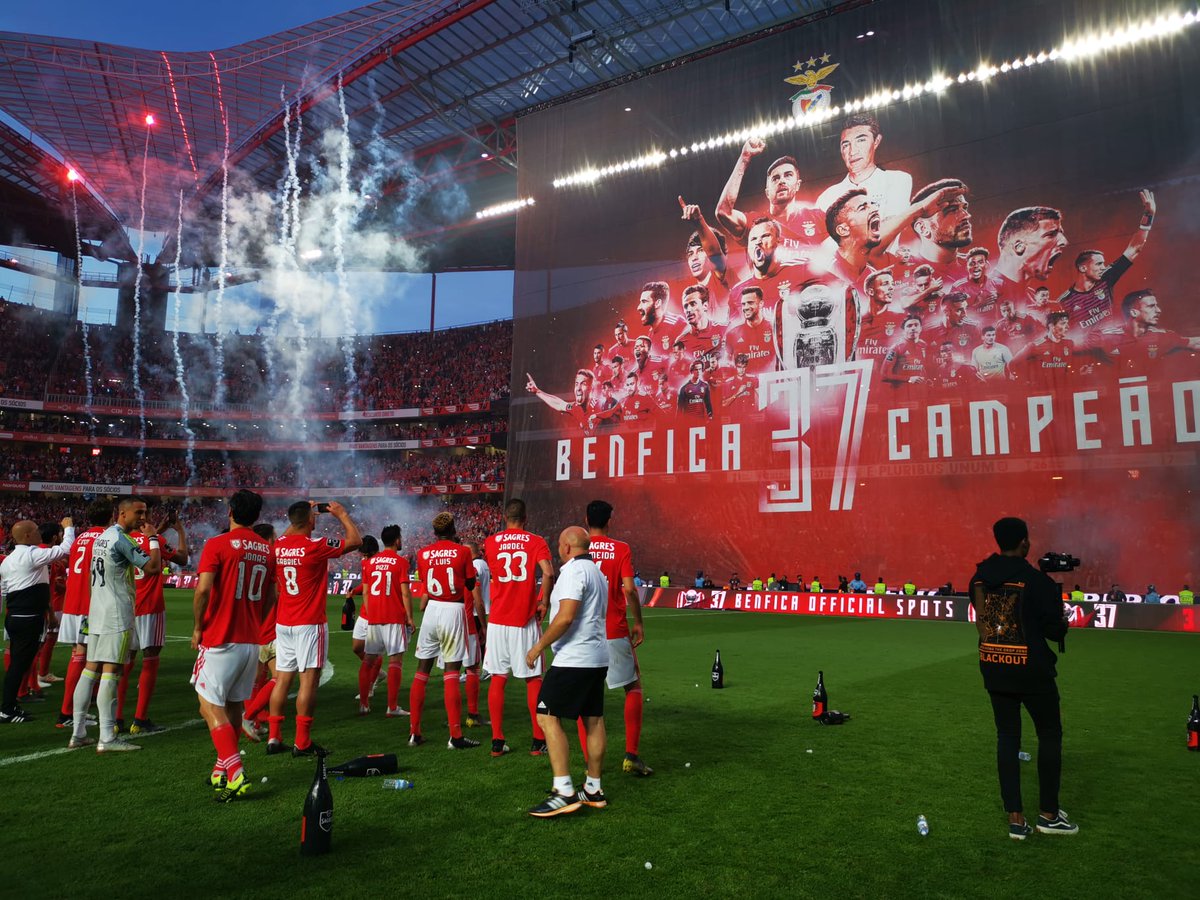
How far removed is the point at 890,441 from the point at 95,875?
84.7 feet

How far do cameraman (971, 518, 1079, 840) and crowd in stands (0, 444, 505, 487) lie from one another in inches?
1682

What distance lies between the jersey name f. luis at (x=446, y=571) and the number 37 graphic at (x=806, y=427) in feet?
71.7

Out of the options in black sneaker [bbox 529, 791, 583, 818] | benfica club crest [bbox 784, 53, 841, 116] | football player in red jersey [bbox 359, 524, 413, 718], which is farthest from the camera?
benfica club crest [bbox 784, 53, 841, 116]

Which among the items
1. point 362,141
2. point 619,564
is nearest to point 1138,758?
point 619,564

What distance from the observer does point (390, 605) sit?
28.6ft

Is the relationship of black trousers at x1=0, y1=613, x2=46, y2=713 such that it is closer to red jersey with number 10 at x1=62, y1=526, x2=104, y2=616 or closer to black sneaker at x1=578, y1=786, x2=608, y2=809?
red jersey with number 10 at x1=62, y1=526, x2=104, y2=616

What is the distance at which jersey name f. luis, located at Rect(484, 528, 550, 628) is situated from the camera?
6.98 metres

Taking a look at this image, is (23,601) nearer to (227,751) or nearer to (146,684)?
(146,684)

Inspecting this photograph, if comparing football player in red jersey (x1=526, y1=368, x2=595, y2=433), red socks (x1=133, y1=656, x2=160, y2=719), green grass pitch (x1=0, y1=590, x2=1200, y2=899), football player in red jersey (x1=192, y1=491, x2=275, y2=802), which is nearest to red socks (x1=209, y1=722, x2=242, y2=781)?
football player in red jersey (x1=192, y1=491, x2=275, y2=802)

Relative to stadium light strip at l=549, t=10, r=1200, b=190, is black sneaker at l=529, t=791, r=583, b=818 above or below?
below

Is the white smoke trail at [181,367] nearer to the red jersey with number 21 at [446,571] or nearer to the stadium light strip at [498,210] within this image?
the stadium light strip at [498,210]

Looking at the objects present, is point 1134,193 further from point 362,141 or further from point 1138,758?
point 362,141

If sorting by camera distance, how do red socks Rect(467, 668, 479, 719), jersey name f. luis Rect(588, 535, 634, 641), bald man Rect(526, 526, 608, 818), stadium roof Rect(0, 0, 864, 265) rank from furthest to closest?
stadium roof Rect(0, 0, 864, 265), red socks Rect(467, 668, 479, 719), jersey name f. luis Rect(588, 535, 634, 641), bald man Rect(526, 526, 608, 818)

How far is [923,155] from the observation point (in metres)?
27.3
